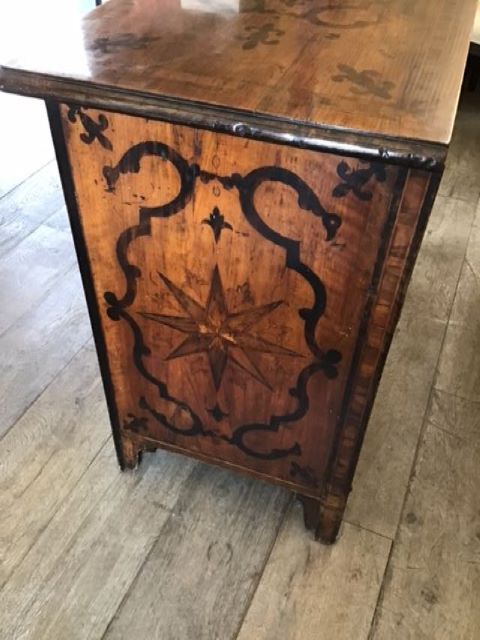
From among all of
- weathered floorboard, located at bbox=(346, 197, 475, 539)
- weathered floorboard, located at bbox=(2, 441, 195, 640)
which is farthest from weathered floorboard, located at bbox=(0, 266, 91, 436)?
weathered floorboard, located at bbox=(346, 197, 475, 539)

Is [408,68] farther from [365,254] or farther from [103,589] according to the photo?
[103,589]

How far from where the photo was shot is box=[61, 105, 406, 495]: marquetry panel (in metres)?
0.71

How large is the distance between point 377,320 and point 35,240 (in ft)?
4.46

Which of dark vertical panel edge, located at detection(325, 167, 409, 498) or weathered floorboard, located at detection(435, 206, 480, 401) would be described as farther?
weathered floorboard, located at detection(435, 206, 480, 401)

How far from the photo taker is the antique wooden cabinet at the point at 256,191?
2.23 ft

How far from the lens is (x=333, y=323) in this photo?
823 millimetres

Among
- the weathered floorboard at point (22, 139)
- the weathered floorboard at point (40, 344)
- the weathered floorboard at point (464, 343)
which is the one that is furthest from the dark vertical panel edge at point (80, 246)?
the weathered floorboard at point (22, 139)

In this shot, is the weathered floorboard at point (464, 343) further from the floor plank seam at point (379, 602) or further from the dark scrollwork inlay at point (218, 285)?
the dark scrollwork inlay at point (218, 285)

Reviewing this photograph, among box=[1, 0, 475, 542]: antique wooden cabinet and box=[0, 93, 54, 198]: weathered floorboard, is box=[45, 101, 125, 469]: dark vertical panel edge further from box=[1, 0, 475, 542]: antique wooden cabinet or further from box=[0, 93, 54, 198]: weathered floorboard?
box=[0, 93, 54, 198]: weathered floorboard

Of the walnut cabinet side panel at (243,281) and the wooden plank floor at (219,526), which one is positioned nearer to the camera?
the walnut cabinet side panel at (243,281)

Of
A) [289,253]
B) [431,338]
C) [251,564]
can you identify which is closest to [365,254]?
[289,253]

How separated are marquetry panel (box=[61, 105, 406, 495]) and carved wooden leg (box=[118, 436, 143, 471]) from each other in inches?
4.3

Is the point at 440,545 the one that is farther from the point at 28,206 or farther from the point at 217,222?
the point at 28,206

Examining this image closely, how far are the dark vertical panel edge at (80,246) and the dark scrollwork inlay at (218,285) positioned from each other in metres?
0.03
